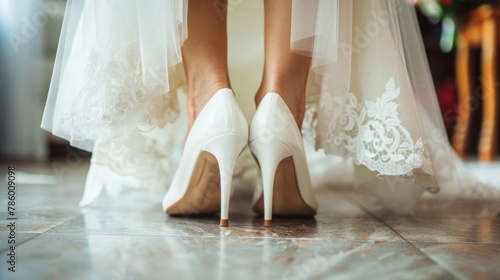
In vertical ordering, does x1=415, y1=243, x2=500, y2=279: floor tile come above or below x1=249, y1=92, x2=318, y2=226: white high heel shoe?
below

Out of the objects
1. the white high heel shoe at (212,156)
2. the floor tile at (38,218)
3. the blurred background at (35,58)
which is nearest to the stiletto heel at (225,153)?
the white high heel shoe at (212,156)

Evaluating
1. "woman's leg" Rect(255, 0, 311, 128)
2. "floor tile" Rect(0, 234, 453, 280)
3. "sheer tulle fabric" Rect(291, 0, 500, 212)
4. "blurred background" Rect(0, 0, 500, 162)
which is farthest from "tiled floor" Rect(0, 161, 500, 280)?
"blurred background" Rect(0, 0, 500, 162)

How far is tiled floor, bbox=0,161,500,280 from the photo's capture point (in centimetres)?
50

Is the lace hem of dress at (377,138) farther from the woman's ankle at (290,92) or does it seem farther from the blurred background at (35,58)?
the blurred background at (35,58)

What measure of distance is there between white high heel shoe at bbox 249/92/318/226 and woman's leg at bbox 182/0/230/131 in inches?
3.3

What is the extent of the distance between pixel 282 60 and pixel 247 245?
311 millimetres

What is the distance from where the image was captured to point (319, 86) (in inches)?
35.7

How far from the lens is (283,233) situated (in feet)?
2.33

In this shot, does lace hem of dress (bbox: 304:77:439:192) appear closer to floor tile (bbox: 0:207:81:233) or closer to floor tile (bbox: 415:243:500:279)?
floor tile (bbox: 415:243:500:279)

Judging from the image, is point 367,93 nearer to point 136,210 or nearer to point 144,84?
point 144,84

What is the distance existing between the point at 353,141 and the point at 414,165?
0.12 meters

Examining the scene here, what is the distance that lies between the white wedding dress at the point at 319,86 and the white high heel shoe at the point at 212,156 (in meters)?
0.09

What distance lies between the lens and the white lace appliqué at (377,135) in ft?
2.56

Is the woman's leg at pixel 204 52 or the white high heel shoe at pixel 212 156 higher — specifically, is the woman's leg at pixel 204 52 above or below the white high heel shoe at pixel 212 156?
above
